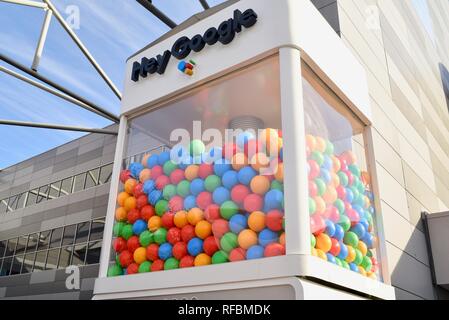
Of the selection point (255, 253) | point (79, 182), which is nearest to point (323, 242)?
point (255, 253)

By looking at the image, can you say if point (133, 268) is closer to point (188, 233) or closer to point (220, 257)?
point (188, 233)

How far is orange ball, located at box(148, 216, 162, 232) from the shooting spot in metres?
3.38

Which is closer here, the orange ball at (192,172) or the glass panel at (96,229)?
the orange ball at (192,172)

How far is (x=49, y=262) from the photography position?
16875 mm

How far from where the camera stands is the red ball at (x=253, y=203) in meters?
2.95

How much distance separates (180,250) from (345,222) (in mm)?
1369

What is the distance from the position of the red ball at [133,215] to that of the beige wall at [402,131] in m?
2.83

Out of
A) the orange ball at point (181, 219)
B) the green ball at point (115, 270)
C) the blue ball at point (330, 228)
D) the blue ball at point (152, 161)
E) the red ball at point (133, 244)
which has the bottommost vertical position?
the green ball at point (115, 270)

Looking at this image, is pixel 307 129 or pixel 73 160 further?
pixel 73 160

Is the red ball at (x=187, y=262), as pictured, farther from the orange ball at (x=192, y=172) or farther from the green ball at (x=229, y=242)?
the orange ball at (x=192, y=172)

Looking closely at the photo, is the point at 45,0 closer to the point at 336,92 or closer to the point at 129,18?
the point at 129,18

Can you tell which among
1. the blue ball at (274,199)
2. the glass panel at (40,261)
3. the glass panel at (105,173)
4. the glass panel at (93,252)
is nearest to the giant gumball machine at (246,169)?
the blue ball at (274,199)

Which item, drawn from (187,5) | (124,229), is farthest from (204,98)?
(187,5)
